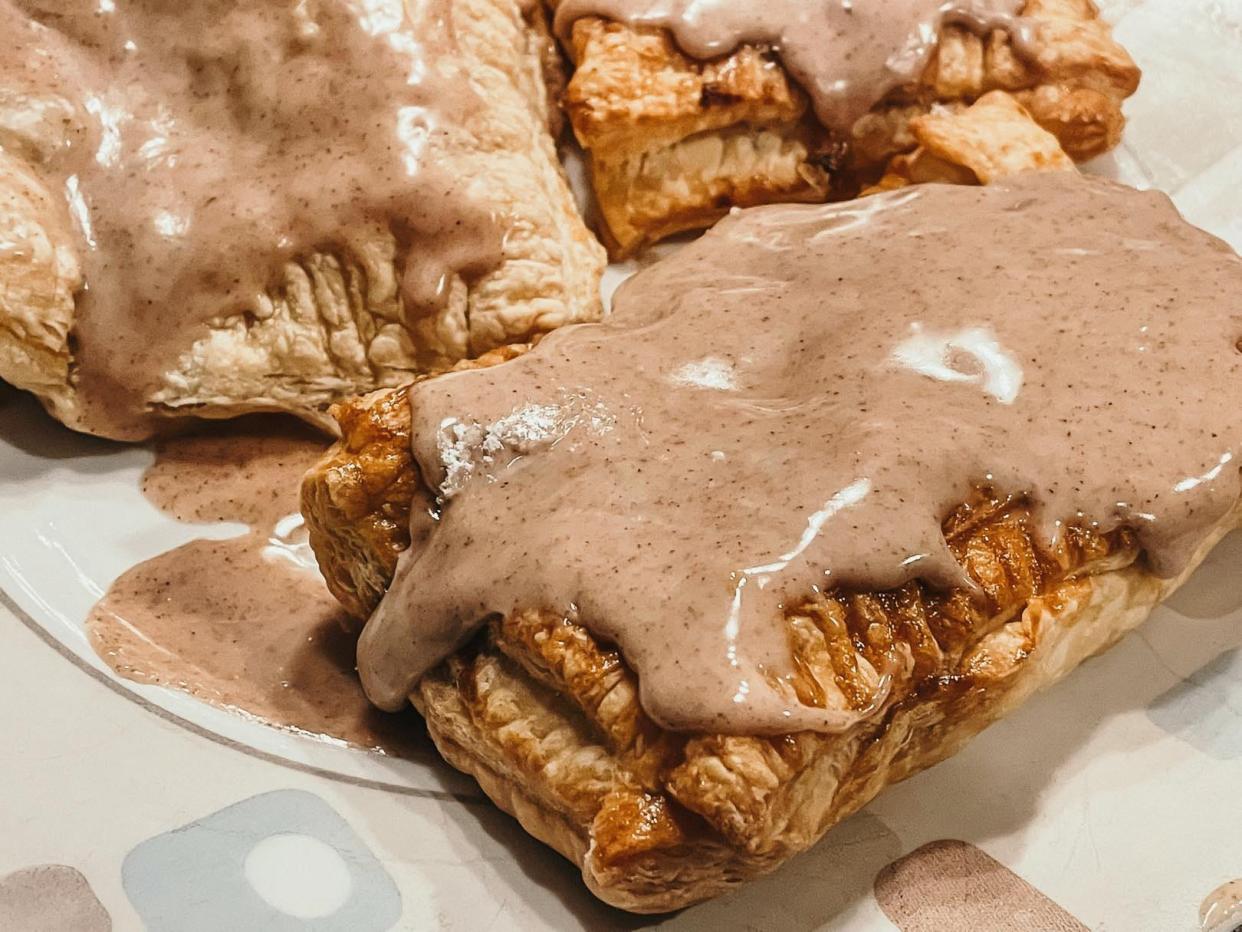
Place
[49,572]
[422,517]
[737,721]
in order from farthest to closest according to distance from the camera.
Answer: [49,572]
[422,517]
[737,721]

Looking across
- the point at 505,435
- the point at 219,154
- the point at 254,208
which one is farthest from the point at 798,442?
the point at 219,154

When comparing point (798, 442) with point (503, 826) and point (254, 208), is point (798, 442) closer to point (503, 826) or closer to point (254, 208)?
point (503, 826)

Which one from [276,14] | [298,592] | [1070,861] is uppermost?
[276,14]

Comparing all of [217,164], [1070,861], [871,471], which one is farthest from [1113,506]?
[217,164]

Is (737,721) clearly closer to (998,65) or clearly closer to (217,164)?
(217,164)

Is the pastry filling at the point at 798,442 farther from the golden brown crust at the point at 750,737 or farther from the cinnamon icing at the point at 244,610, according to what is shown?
the cinnamon icing at the point at 244,610
